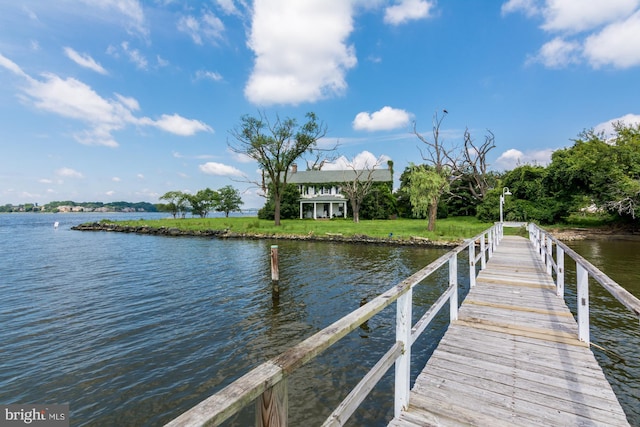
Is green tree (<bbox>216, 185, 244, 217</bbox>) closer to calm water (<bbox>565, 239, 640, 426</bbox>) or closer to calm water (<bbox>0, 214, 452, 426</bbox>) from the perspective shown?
calm water (<bbox>0, 214, 452, 426</bbox>)

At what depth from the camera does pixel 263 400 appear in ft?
3.99

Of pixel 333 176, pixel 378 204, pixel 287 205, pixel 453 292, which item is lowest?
pixel 453 292

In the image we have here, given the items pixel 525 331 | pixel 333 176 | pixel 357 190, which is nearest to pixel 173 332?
pixel 525 331

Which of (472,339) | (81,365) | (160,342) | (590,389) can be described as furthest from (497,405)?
(81,365)

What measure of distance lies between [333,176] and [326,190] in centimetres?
252

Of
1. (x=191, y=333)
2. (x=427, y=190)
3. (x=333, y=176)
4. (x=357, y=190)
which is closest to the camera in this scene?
(x=191, y=333)

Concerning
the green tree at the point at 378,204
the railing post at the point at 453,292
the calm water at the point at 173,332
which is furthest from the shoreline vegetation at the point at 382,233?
the railing post at the point at 453,292

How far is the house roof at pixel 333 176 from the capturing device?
43037 millimetres

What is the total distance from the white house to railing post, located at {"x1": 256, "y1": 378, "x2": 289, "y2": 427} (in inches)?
1555

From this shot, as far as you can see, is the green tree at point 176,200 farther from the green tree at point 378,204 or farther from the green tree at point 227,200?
the green tree at point 378,204

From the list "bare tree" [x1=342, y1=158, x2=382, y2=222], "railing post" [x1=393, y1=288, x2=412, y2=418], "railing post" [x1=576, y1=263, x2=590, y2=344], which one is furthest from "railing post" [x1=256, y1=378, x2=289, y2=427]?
"bare tree" [x1=342, y1=158, x2=382, y2=222]

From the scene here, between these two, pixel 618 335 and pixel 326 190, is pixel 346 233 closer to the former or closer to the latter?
pixel 618 335

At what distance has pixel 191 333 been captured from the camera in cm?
776

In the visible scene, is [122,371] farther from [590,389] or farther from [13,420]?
[590,389]
